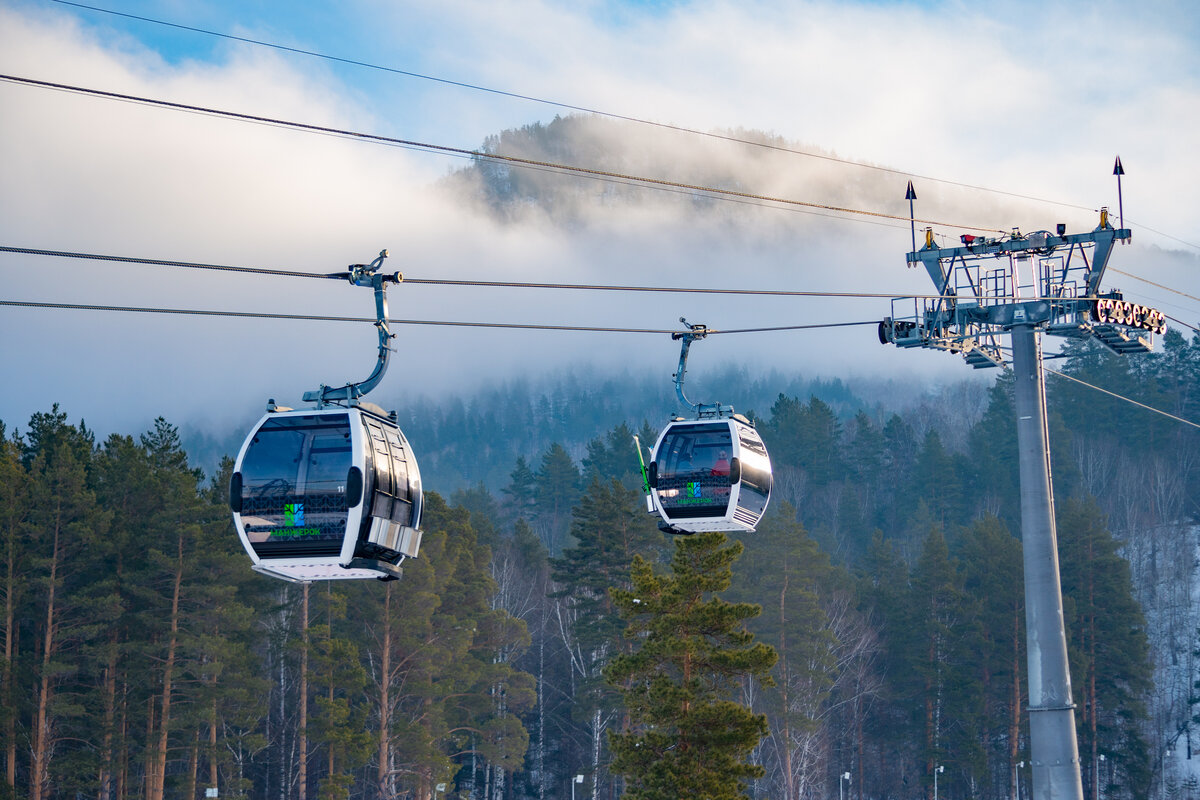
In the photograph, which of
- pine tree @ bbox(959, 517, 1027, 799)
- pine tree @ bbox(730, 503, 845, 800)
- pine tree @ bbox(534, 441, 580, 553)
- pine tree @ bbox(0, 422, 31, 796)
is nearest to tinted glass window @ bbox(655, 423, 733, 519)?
pine tree @ bbox(0, 422, 31, 796)

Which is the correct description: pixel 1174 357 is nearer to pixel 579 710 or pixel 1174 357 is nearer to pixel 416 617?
pixel 579 710

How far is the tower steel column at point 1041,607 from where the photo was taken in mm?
28672

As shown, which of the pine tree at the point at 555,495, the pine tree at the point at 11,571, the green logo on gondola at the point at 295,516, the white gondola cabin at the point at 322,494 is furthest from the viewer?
the pine tree at the point at 555,495

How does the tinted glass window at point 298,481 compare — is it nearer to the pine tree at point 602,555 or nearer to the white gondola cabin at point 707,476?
the white gondola cabin at point 707,476

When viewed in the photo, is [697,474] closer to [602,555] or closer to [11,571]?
[11,571]

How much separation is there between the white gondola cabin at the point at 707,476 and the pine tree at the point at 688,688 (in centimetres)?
901

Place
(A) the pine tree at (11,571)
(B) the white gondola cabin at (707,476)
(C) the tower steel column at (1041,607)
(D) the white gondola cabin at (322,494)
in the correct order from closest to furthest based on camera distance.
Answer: (D) the white gondola cabin at (322,494) → (B) the white gondola cabin at (707,476) → (C) the tower steel column at (1041,607) → (A) the pine tree at (11,571)

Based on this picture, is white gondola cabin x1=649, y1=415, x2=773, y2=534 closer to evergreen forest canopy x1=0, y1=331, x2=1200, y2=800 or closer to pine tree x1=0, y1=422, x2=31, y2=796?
evergreen forest canopy x1=0, y1=331, x2=1200, y2=800

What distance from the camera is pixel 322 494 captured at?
17.2 m

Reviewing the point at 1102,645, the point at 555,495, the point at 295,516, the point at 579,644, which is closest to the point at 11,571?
the point at 579,644

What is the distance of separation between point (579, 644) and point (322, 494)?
52.8 metres

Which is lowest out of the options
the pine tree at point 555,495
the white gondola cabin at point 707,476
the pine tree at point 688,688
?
the pine tree at point 688,688

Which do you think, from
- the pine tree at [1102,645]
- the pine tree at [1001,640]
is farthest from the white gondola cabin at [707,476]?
the pine tree at [1001,640]

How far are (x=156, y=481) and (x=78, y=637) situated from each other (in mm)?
5848
